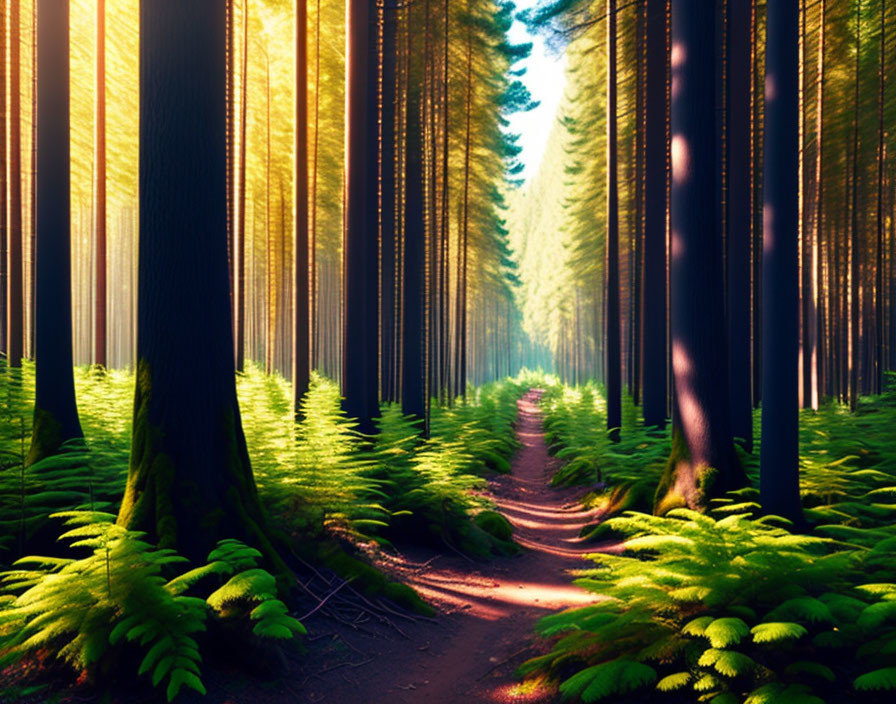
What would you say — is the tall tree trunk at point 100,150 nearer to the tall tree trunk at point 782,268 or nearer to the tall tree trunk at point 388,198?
the tall tree trunk at point 388,198

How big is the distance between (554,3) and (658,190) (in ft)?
15.1

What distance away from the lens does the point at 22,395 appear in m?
8.94

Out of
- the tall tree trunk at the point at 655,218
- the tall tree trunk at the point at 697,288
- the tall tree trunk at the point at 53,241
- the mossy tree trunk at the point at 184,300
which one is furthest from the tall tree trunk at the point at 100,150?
the tall tree trunk at the point at 697,288

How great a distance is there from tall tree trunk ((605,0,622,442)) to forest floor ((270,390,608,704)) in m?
5.09

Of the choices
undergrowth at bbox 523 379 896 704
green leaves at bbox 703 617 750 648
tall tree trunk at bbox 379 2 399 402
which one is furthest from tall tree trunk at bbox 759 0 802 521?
tall tree trunk at bbox 379 2 399 402

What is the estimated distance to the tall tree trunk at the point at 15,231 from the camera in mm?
10602

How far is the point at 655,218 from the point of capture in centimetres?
1218

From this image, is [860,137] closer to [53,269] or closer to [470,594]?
[470,594]

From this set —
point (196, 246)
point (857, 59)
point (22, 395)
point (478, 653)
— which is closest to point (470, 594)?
point (478, 653)

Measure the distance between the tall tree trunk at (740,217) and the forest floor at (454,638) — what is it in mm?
4083

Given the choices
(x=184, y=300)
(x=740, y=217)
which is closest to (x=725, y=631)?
(x=184, y=300)

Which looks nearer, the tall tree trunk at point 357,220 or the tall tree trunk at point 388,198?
the tall tree trunk at point 357,220

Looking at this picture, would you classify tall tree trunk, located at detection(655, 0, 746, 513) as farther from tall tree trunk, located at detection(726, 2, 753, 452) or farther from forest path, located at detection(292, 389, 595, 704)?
tall tree trunk, located at detection(726, 2, 753, 452)

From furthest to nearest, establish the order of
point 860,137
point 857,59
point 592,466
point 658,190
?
point 860,137, point 857,59, point 592,466, point 658,190
